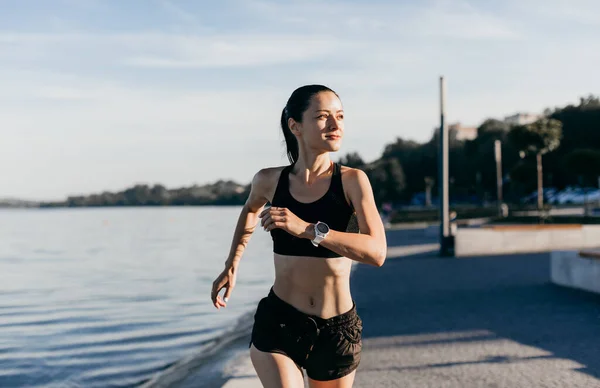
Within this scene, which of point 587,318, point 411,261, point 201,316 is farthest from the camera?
point 411,261

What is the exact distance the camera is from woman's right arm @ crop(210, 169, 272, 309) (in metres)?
3.45

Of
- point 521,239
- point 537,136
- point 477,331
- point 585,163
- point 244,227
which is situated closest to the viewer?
point 244,227

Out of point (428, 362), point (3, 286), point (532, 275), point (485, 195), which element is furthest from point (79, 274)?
point (485, 195)

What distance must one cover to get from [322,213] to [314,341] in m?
0.56

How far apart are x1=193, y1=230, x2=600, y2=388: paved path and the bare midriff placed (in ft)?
10.1

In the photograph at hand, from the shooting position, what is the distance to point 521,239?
22375 mm

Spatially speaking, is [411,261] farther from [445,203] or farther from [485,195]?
[485,195]

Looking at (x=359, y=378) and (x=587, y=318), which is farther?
(x=587, y=318)

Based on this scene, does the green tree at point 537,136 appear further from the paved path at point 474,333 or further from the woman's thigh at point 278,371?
the woman's thigh at point 278,371

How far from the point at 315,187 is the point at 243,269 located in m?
25.1

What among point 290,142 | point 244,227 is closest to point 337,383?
point 244,227

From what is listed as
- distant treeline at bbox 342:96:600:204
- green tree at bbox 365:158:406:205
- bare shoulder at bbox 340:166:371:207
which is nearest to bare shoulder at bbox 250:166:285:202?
bare shoulder at bbox 340:166:371:207

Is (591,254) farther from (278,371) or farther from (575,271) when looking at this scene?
(278,371)

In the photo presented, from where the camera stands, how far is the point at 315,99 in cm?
320
